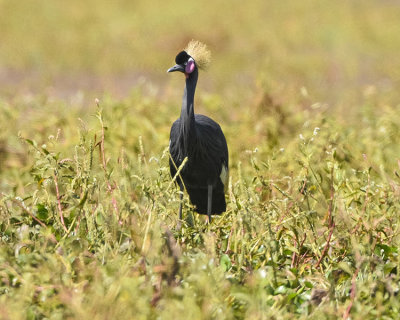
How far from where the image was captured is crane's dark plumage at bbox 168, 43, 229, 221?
3.55m

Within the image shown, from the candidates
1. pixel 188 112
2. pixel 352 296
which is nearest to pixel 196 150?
pixel 188 112

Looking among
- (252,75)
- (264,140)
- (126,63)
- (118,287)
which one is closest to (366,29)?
(252,75)

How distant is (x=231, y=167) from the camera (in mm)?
4926

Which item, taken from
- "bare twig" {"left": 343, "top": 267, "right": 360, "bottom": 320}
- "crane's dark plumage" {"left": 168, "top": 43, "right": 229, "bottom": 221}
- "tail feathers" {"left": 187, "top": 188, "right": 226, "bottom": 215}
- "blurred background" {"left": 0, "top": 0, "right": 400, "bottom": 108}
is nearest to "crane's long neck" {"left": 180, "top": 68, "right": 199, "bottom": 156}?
"crane's dark plumage" {"left": 168, "top": 43, "right": 229, "bottom": 221}

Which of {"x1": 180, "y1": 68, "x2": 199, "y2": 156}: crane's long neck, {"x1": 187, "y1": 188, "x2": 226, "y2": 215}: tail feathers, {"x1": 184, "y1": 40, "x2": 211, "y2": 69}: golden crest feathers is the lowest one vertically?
{"x1": 187, "y1": 188, "x2": 226, "y2": 215}: tail feathers

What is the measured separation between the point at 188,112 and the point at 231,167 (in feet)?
4.79

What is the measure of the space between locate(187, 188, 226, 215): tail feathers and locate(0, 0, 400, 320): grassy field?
0.36m

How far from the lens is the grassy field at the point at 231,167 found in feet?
7.12

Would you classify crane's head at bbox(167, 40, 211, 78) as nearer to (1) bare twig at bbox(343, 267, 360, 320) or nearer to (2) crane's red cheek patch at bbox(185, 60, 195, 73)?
(2) crane's red cheek patch at bbox(185, 60, 195, 73)

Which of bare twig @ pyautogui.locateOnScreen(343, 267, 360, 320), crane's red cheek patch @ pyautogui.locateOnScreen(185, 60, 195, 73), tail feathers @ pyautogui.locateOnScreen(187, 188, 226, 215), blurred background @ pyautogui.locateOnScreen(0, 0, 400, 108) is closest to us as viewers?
bare twig @ pyautogui.locateOnScreen(343, 267, 360, 320)

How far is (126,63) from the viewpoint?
11.4 meters

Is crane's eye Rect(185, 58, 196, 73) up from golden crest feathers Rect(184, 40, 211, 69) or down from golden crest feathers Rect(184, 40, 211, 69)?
down

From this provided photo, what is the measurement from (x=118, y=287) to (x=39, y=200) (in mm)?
1184

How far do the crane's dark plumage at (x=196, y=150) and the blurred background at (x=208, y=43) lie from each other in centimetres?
410
